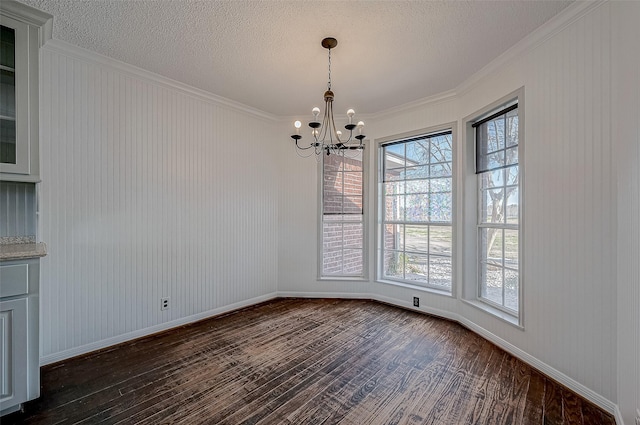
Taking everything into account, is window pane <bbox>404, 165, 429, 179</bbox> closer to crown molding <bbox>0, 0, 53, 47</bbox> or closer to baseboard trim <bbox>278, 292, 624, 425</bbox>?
baseboard trim <bbox>278, 292, 624, 425</bbox>

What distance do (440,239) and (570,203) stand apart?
160 cm

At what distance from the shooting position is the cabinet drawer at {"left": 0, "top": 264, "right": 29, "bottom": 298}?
177 centimetres

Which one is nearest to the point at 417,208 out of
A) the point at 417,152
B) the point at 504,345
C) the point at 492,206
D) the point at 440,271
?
the point at 417,152

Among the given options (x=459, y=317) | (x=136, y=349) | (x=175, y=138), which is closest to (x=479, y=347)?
(x=459, y=317)

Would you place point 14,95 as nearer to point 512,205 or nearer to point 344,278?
point 344,278

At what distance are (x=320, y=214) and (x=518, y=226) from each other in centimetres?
248

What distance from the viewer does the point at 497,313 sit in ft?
9.41

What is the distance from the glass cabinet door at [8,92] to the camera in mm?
1981

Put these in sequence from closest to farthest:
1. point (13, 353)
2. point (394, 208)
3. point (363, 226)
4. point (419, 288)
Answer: point (13, 353), point (419, 288), point (394, 208), point (363, 226)

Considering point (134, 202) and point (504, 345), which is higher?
point (134, 202)

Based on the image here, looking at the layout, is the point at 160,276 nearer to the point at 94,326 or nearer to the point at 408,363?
the point at 94,326

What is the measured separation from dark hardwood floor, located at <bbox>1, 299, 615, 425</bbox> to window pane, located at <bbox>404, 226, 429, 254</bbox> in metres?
1.06

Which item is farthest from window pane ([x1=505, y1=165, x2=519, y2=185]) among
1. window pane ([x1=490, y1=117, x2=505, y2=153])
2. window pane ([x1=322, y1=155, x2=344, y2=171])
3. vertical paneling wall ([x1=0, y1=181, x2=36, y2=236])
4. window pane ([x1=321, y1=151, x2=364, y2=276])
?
vertical paneling wall ([x1=0, y1=181, x2=36, y2=236])

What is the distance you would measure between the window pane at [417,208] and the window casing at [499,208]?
667mm
